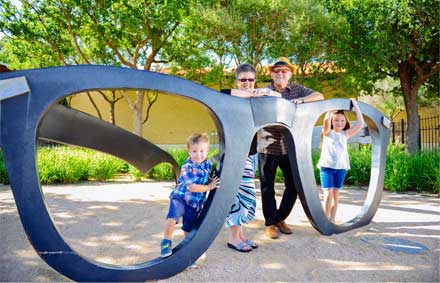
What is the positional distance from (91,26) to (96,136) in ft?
26.4

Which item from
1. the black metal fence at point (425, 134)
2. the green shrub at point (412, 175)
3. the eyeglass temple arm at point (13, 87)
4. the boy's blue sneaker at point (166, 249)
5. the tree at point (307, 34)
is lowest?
the boy's blue sneaker at point (166, 249)

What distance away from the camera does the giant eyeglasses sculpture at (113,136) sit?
150 cm

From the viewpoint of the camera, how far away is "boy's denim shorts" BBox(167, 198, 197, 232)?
2053 millimetres

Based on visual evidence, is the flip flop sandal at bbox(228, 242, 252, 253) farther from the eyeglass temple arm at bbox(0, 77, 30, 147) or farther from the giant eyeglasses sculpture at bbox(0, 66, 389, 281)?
the eyeglass temple arm at bbox(0, 77, 30, 147)

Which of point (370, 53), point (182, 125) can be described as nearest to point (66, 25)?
point (182, 125)

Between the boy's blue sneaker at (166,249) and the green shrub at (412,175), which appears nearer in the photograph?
the boy's blue sneaker at (166,249)

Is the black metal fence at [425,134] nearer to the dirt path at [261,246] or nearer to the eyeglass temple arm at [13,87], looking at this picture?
the dirt path at [261,246]

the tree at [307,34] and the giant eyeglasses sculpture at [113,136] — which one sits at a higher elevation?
the tree at [307,34]

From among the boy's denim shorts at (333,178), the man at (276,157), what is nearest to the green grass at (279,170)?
the boy's denim shorts at (333,178)

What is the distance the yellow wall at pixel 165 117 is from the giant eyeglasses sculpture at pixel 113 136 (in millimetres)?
13842

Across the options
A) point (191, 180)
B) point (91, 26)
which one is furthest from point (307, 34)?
point (191, 180)

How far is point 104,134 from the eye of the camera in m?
2.77

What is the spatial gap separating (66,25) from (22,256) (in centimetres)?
948

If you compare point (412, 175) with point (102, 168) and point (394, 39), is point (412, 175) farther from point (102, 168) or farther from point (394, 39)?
point (102, 168)
